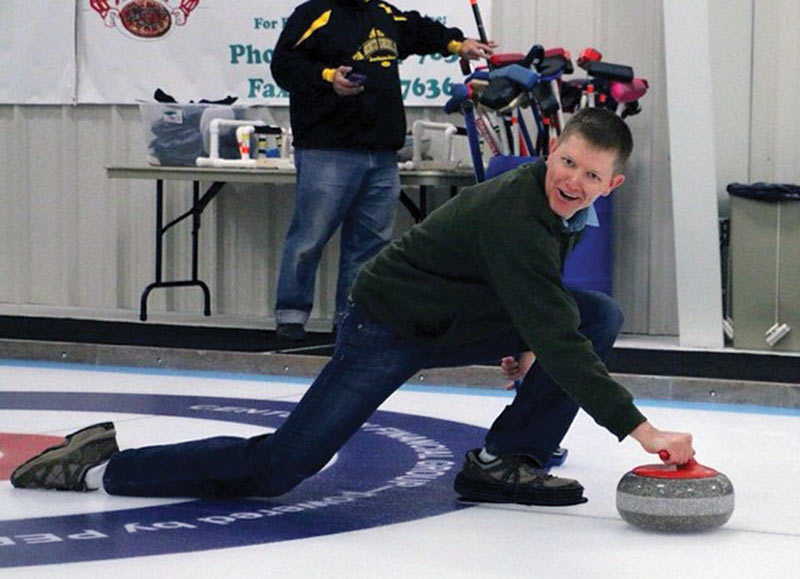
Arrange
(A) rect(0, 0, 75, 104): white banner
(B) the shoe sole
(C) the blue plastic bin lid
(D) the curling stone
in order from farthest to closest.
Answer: (A) rect(0, 0, 75, 104): white banner → (C) the blue plastic bin lid → (B) the shoe sole → (D) the curling stone

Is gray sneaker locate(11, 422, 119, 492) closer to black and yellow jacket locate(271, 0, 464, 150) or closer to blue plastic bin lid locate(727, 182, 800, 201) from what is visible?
black and yellow jacket locate(271, 0, 464, 150)

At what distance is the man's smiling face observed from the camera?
303 centimetres

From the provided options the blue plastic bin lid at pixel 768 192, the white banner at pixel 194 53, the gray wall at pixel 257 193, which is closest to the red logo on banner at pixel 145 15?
the white banner at pixel 194 53

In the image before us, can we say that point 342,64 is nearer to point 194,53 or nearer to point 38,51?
point 194,53

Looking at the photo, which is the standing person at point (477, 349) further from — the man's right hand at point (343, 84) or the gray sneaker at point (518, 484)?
the man's right hand at point (343, 84)

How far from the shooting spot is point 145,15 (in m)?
8.00

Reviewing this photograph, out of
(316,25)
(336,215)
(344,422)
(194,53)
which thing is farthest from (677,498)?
(194,53)

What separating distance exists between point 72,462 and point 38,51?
5214 millimetres

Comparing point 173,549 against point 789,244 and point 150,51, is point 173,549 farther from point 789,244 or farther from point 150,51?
point 150,51

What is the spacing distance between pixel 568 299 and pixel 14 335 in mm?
4304

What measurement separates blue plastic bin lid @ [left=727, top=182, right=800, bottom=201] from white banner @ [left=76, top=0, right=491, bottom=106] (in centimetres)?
155

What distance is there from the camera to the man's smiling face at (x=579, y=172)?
9.94 ft

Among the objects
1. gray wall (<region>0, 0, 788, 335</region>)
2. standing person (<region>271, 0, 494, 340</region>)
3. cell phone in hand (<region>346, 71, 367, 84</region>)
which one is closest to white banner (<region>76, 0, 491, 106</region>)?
gray wall (<region>0, 0, 788, 335</region>)

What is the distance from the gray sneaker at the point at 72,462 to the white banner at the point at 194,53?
4.10 meters
